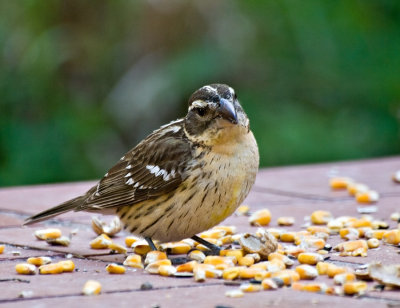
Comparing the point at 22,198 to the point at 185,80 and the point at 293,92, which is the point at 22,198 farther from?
the point at 293,92

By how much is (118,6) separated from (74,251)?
4295mm

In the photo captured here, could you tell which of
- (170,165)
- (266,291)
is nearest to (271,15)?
(170,165)

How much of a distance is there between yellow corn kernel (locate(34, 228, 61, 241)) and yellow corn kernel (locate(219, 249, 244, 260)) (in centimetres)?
86

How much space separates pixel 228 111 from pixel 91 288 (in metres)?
1.20

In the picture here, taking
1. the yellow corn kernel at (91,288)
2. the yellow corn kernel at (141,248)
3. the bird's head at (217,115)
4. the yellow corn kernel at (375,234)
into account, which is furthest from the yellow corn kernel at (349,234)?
the yellow corn kernel at (91,288)

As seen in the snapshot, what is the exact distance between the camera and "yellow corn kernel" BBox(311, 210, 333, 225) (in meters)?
4.71

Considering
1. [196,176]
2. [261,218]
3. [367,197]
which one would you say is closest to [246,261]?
[196,176]

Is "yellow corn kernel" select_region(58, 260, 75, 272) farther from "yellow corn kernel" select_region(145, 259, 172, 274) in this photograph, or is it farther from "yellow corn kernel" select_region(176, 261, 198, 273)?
"yellow corn kernel" select_region(176, 261, 198, 273)

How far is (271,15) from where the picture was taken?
26.1 ft

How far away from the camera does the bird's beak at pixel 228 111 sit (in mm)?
4059

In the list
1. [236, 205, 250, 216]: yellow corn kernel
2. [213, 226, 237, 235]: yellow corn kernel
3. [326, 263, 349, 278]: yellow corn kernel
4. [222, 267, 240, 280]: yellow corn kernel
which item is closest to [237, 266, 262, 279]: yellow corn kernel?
[222, 267, 240, 280]: yellow corn kernel

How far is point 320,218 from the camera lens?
15.5 ft

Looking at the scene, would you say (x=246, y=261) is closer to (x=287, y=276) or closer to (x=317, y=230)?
(x=287, y=276)

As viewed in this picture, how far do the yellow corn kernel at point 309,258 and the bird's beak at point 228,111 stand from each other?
714mm
